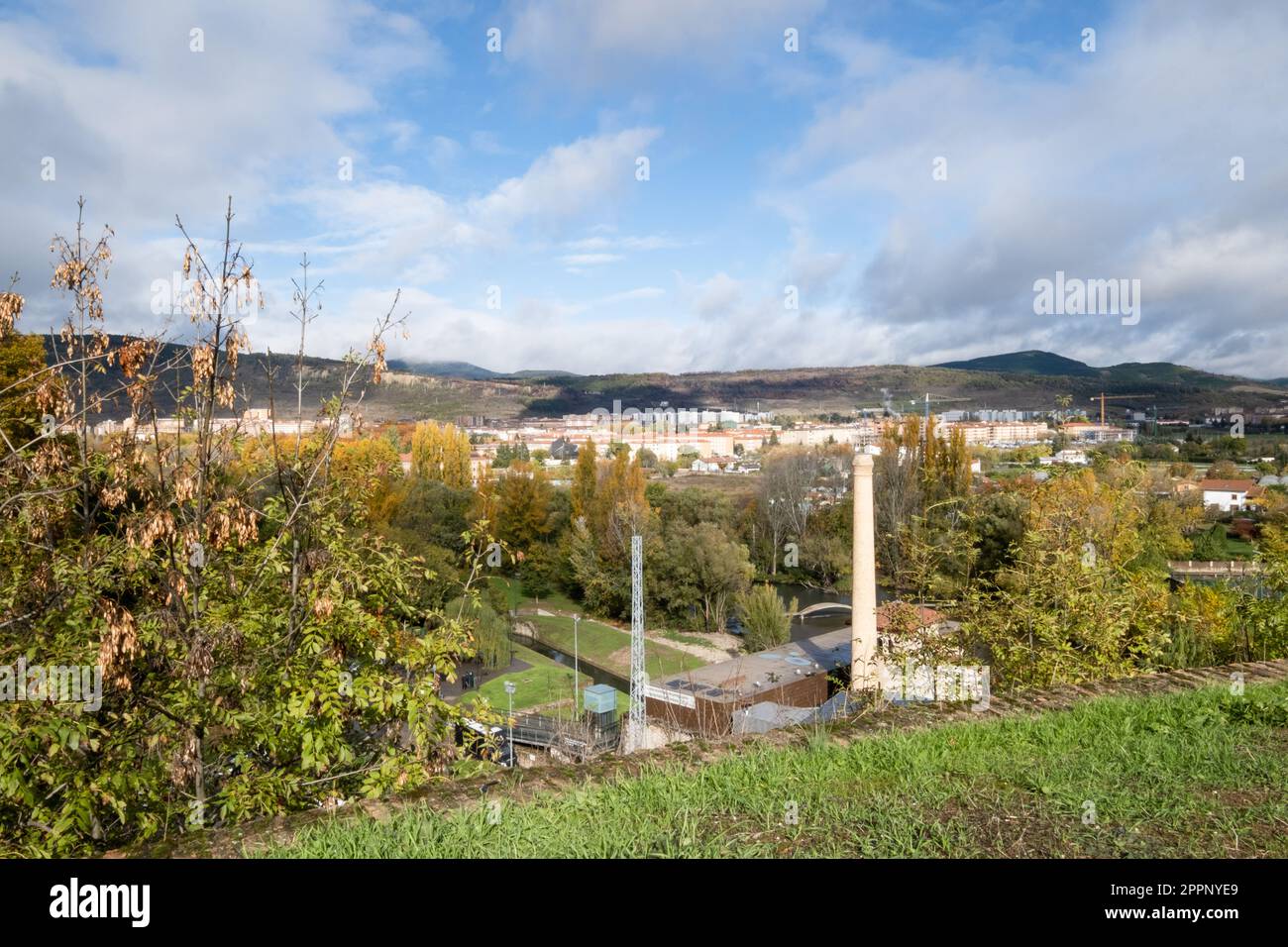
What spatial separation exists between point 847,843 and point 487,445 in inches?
2485

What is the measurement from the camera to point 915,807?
286 centimetres

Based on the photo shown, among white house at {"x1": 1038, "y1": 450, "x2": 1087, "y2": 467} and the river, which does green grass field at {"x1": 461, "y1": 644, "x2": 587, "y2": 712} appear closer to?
the river

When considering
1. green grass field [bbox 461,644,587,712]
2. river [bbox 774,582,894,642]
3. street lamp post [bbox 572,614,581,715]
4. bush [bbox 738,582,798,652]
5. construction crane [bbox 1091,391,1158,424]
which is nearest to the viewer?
street lamp post [bbox 572,614,581,715]

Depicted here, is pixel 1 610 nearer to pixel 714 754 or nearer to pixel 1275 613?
pixel 714 754

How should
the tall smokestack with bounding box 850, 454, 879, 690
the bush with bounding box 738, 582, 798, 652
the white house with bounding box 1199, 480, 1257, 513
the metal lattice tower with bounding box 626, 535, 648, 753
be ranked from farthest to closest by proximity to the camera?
the white house with bounding box 1199, 480, 1257, 513
the bush with bounding box 738, 582, 798, 652
the tall smokestack with bounding box 850, 454, 879, 690
the metal lattice tower with bounding box 626, 535, 648, 753

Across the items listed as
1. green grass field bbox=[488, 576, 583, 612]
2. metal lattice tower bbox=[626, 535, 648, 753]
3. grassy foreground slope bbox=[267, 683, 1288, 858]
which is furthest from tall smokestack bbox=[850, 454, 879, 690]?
green grass field bbox=[488, 576, 583, 612]

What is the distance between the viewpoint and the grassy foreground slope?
251 cm

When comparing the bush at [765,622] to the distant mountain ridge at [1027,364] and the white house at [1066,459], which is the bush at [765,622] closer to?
the white house at [1066,459]

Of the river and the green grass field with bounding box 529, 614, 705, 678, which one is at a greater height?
the river

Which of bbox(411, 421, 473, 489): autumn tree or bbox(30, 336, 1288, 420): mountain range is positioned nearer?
bbox(411, 421, 473, 489): autumn tree

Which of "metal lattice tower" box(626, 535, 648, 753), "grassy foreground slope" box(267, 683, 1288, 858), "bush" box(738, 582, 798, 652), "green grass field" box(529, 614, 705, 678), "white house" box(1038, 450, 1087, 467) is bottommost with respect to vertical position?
"green grass field" box(529, 614, 705, 678)

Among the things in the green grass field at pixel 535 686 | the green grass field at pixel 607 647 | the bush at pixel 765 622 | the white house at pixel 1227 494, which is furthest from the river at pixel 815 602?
the white house at pixel 1227 494
